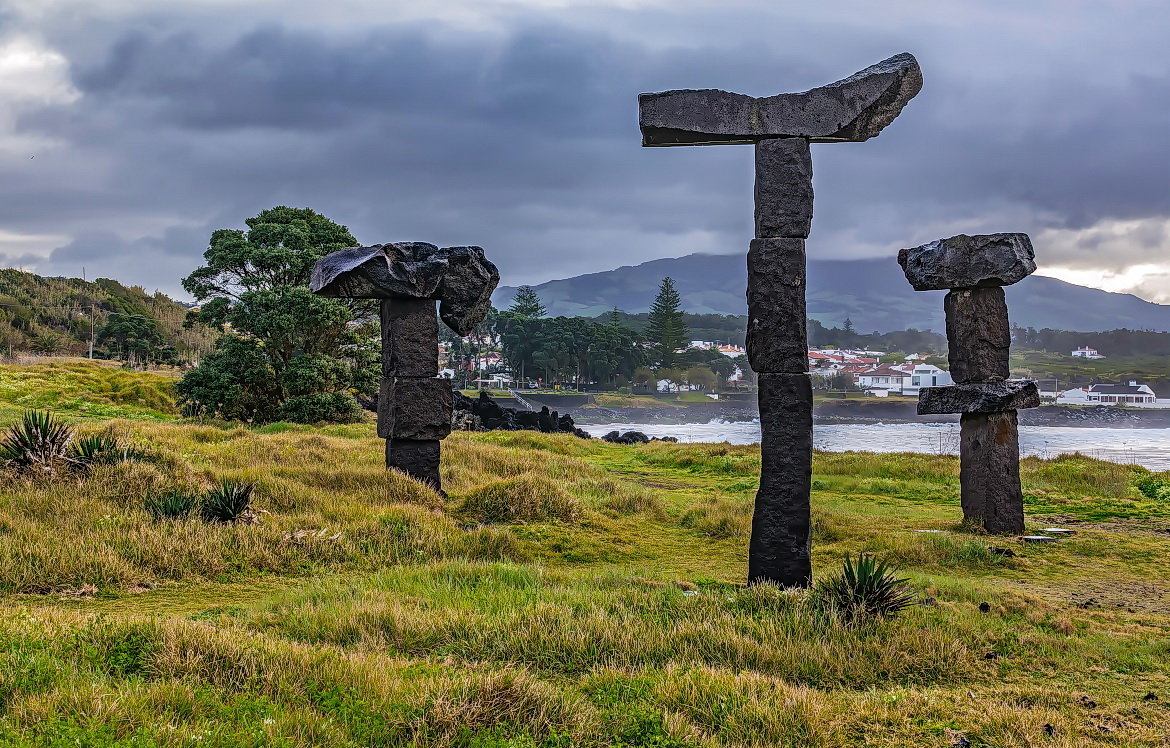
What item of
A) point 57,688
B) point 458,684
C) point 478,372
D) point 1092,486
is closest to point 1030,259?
point 1092,486

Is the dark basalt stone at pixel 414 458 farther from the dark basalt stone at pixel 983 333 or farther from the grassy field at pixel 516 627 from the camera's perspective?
the dark basalt stone at pixel 983 333

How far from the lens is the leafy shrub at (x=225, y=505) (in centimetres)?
953

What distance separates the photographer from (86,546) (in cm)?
813

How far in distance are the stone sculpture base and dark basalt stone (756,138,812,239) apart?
19.3 ft

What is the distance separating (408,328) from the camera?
43.1 ft

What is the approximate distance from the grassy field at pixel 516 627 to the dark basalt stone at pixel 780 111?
4.28m

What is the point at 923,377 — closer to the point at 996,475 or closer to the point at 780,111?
the point at 996,475

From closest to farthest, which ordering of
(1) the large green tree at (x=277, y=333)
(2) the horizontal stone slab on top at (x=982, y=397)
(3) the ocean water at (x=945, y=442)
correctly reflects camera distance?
Answer: (2) the horizontal stone slab on top at (x=982, y=397) → (1) the large green tree at (x=277, y=333) → (3) the ocean water at (x=945, y=442)

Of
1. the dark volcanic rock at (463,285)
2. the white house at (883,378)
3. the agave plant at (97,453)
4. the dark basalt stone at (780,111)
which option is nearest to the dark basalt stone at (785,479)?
the dark basalt stone at (780,111)

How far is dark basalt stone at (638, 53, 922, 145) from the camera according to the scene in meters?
7.95

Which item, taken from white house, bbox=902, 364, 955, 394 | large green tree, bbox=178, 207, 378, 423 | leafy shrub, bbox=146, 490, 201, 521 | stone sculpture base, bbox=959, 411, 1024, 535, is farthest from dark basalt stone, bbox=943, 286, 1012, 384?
white house, bbox=902, 364, 955, 394

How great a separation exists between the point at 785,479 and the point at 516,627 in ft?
9.96

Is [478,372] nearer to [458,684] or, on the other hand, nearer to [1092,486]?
[1092,486]

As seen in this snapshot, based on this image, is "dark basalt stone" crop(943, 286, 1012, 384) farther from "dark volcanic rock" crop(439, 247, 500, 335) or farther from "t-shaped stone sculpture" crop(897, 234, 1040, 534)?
"dark volcanic rock" crop(439, 247, 500, 335)
